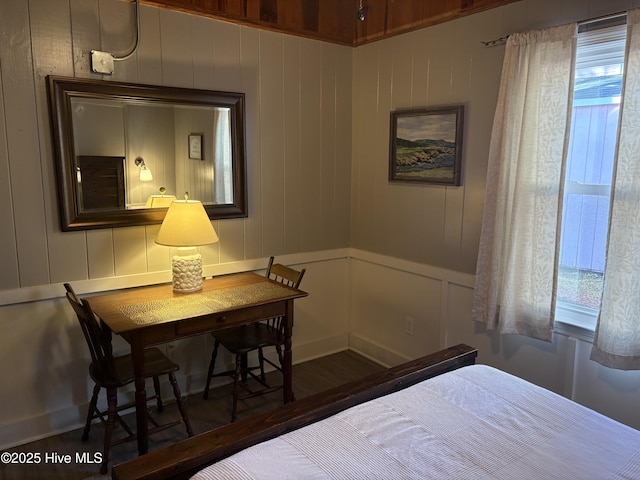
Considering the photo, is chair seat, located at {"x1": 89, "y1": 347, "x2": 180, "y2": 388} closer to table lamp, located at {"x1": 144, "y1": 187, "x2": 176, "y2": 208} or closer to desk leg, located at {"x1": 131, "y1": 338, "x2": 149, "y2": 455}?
desk leg, located at {"x1": 131, "y1": 338, "x2": 149, "y2": 455}

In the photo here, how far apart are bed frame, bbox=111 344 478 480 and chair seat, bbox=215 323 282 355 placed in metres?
1.01

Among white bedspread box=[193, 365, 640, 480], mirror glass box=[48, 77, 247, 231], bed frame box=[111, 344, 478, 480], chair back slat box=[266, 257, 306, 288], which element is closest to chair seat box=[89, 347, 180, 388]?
mirror glass box=[48, 77, 247, 231]

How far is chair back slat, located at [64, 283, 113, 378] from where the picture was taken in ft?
7.26

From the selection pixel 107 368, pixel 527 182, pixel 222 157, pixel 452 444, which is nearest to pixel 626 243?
pixel 527 182

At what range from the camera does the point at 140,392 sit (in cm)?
228

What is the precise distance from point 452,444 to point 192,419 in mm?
1811

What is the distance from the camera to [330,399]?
5.83 feet

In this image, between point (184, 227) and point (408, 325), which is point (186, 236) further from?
point (408, 325)

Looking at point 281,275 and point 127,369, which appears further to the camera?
point 281,275

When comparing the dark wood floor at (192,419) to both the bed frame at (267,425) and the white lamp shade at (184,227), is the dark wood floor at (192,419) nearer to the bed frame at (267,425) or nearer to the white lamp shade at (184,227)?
the white lamp shade at (184,227)

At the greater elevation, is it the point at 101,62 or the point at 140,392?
the point at 101,62

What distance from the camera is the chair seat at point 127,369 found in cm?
235

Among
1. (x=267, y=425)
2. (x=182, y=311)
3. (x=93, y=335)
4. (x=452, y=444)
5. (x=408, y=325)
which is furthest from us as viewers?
(x=408, y=325)

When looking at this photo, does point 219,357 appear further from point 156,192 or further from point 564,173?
point 564,173
